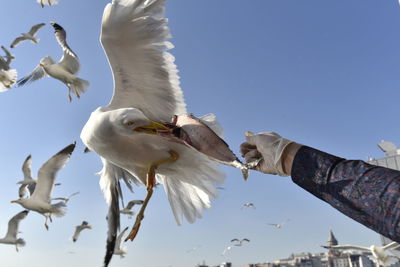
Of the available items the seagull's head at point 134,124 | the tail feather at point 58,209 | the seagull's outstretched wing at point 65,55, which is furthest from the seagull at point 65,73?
the seagull's head at point 134,124

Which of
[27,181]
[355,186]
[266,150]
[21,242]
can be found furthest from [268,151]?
[21,242]

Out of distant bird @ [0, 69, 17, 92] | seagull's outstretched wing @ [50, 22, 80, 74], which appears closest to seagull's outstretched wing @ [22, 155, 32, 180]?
distant bird @ [0, 69, 17, 92]

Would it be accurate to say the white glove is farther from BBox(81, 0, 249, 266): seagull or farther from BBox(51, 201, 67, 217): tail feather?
BBox(51, 201, 67, 217): tail feather

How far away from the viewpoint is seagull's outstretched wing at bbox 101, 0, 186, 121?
151 cm

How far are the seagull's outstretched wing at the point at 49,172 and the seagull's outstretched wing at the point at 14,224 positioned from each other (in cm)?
131

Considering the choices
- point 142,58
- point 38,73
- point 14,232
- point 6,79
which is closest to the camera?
point 142,58

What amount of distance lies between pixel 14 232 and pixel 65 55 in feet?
13.1

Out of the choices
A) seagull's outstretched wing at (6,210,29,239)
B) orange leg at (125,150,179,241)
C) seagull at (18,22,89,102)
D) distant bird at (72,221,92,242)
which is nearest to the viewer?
orange leg at (125,150,179,241)

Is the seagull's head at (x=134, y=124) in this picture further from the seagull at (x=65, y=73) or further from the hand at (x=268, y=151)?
the seagull at (x=65, y=73)

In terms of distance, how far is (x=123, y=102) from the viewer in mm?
1687

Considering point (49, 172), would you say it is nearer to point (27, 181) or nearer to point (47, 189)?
point (47, 189)

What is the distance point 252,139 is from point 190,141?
19 centimetres

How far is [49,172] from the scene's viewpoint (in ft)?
12.8

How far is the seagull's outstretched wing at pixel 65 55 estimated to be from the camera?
3.42 meters
